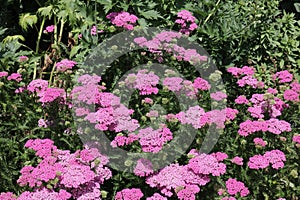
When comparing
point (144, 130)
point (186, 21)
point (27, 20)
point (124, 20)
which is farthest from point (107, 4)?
point (144, 130)

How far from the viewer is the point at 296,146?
3.07 metres

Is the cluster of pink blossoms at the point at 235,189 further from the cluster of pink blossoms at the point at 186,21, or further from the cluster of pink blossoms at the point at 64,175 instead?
the cluster of pink blossoms at the point at 186,21

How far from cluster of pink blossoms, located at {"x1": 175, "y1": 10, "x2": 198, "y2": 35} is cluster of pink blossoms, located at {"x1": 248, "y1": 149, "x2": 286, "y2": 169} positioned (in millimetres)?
1315

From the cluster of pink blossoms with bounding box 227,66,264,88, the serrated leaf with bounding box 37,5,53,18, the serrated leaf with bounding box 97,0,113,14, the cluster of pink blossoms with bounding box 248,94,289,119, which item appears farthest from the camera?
the serrated leaf with bounding box 37,5,53,18

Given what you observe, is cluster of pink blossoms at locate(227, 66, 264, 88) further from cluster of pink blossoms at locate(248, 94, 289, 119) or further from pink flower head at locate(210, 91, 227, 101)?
pink flower head at locate(210, 91, 227, 101)

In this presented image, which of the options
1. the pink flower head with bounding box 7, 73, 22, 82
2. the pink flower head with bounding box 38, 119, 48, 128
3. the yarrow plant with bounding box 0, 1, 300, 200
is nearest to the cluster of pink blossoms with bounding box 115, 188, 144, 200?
the yarrow plant with bounding box 0, 1, 300, 200

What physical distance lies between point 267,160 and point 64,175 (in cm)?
118

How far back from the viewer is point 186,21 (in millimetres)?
3914

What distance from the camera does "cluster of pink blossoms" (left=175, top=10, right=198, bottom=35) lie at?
3799 mm

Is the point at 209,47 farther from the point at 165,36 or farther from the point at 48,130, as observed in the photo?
the point at 48,130

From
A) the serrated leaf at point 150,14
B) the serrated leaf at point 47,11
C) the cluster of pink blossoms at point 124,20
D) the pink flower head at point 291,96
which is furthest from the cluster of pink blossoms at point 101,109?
the serrated leaf at point 47,11

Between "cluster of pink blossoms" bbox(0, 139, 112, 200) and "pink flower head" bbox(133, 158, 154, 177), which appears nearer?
"cluster of pink blossoms" bbox(0, 139, 112, 200)

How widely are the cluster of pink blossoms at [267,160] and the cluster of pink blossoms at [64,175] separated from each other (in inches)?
33.1

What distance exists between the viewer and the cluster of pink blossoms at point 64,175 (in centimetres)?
255
